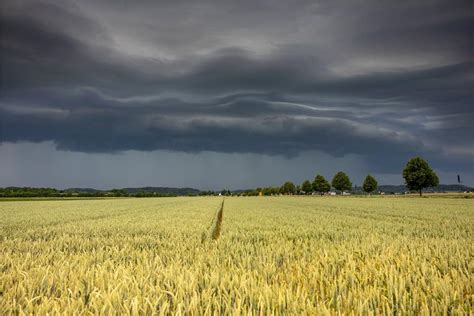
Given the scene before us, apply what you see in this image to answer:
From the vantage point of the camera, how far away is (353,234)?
10.4 m

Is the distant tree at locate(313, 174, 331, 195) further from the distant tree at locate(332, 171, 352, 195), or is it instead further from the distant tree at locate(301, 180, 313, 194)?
the distant tree at locate(301, 180, 313, 194)

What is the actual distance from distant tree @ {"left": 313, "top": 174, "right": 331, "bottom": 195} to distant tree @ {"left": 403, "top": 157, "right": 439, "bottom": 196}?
240 ft

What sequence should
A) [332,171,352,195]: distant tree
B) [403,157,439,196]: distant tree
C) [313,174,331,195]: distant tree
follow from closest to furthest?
1. [403,157,439,196]: distant tree
2. [332,171,352,195]: distant tree
3. [313,174,331,195]: distant tree

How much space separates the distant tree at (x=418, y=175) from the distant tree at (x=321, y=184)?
7324 cm

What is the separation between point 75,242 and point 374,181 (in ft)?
446

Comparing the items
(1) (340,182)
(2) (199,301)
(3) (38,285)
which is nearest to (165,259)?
(3) (38,285)

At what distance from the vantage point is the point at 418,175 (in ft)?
296

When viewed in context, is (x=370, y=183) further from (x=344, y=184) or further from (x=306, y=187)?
(x=306, y=187)

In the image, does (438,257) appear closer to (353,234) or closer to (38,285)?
(353,234)

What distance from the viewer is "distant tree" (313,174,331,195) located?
167m

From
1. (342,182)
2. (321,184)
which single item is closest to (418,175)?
(342,182)

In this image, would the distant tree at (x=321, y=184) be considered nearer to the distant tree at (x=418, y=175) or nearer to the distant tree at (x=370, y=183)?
the distant tree at (x=370, y=183)

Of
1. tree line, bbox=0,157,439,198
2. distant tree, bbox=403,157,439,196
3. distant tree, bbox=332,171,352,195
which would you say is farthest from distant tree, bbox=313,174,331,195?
distant tree, bbox=403,157,439,196

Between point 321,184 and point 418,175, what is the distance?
78166 millimetres
